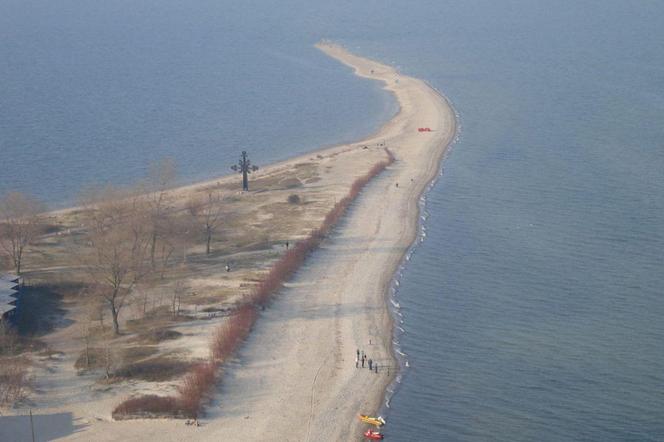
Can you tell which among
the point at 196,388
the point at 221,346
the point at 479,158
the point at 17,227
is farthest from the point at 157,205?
the point at 479,158

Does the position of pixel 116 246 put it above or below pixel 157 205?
above

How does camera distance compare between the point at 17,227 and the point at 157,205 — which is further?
the point at 157,205

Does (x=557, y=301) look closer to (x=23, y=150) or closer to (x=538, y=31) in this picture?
(x=23, y=150)

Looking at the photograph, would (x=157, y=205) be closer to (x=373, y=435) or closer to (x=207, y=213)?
(x=207, y=213)

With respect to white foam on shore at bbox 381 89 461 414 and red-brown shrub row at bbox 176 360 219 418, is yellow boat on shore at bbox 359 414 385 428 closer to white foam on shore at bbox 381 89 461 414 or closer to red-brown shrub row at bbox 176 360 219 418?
white foam on shore at bbox 381 89 461 414

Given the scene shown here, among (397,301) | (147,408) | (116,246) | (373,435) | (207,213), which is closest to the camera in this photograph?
(373,435)

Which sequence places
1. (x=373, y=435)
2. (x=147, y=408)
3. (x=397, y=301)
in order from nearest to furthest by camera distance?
1. (x=373, y=435)
2. (x=147, y=408)
3. (x=397, y=301)

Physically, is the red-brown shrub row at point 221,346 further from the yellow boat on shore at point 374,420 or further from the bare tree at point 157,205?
the bare tree at point 157,205

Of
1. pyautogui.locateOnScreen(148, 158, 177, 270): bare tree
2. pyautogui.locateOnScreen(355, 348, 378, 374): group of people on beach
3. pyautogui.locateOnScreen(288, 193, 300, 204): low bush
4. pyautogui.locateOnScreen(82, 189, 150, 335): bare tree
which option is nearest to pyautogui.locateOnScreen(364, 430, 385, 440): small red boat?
pyautogui.locateOnScreen(355, 348, 378, 374): group of people on beach
